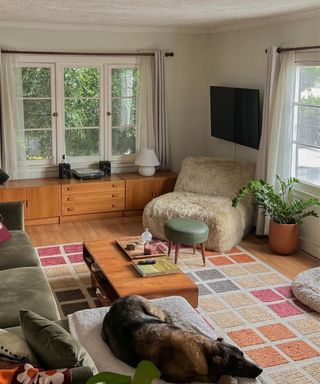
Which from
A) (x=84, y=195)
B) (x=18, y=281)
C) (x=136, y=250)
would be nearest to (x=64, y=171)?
(x=84, y=195)

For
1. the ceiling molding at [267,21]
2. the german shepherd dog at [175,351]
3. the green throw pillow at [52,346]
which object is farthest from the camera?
the ceiling molding at [267,21]

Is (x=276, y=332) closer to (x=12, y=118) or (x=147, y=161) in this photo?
(x=147, y=161)

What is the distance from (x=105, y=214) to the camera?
657 centimetres

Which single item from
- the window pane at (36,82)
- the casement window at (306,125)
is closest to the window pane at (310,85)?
the casement window at (306,125)

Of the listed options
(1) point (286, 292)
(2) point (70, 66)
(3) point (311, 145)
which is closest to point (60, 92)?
(2) point (70, 66)

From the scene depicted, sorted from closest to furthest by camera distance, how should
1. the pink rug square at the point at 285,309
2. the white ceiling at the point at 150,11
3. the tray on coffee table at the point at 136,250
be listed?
1. the pink rug square at the point at 285,309
2. the tray on coffee table at the point at 136,250
3. the white ceiling at the point at 150,11

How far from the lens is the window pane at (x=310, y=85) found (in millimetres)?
5191

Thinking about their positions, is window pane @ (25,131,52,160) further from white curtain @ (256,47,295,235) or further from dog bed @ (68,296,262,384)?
dog bed @ (68,296,262,384)

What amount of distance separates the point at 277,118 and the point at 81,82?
8.25 feet

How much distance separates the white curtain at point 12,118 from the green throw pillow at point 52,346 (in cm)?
410

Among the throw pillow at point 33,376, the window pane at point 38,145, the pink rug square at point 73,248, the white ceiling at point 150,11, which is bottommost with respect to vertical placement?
the pink rug square at point 73,248

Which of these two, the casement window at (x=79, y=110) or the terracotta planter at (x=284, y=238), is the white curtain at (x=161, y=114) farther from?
the terracotta planter at (x=284, y=238)

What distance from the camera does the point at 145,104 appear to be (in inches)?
269

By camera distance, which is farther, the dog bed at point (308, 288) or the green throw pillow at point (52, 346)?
Result: the dog bed at point (308, 288)
